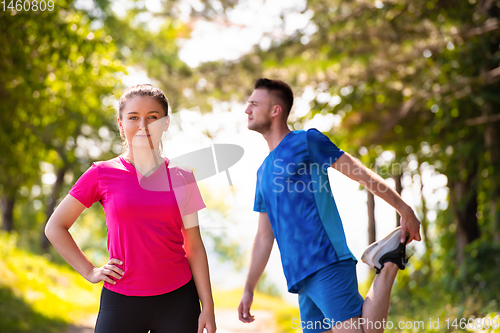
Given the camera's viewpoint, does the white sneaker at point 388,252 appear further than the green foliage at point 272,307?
No

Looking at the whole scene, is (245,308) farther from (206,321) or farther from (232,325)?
(232,325)

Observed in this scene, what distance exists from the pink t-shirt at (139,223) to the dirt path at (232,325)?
243 inches

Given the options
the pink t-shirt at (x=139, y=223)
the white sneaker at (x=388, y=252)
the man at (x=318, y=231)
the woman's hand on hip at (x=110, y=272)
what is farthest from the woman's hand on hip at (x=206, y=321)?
the white sneaker at (x=388, y=252)

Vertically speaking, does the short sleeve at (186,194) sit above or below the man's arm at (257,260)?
above

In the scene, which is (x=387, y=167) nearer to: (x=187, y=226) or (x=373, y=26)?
(x=373, y=26)

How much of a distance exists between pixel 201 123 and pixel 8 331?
5637mm

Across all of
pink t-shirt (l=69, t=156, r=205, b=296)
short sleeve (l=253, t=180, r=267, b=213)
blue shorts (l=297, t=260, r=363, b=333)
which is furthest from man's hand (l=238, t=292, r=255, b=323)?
pink t-shirt (l=69, t=156, r=205, b=296)

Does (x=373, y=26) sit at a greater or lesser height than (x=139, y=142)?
greater

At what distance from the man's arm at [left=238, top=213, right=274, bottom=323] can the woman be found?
3.11ft

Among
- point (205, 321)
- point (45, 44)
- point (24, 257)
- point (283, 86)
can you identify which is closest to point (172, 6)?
point (45, 44)

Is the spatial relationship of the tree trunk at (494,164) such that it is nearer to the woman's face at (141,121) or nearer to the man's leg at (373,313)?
the man's leg at (373,313)

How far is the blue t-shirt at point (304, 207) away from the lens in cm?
Answer: 284

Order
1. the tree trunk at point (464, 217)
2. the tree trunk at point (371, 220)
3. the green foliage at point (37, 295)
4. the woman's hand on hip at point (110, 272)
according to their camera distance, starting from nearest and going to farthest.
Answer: the woman's hand on hip at point (110, 272)
the green foliage at point (37, 295)
the tree trunk at point (464, 217)
the tree trunk at point (371, 220)

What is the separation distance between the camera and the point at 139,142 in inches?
91.5
